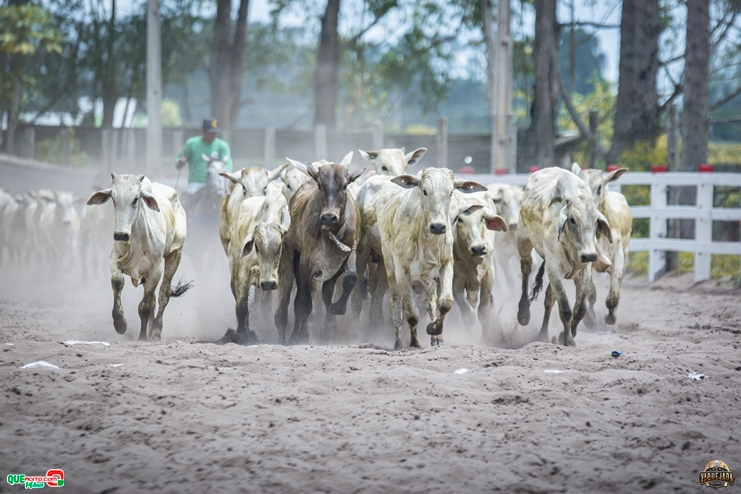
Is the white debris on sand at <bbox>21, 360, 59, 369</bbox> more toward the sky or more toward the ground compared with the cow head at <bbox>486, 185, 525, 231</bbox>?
more toward the ground

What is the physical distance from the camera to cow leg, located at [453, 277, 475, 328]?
29.4 feet

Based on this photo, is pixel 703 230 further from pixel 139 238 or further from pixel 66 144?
pixel 66 144

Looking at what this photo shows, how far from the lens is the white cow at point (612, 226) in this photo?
9.09 m

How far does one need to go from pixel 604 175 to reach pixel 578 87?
62298 millimetres

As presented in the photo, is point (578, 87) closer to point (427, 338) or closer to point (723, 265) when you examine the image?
point (723, 265)

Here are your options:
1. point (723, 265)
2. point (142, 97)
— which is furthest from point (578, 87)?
point (723, 265)

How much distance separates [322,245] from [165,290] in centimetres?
177

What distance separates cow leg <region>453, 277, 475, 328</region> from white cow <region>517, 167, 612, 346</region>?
719 mm

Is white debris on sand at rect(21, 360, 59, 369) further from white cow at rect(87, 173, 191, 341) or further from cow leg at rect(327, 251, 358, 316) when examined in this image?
cow leg at rect(327, 251, 358, 316)

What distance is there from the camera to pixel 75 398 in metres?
5.54

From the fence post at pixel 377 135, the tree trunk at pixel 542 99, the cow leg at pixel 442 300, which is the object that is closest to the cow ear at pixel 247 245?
the cow leg at pixel 442 300

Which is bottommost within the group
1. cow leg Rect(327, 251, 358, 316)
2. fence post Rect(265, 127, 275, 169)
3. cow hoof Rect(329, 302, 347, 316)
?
cow hoof Rect(329, 302, 347, 316)

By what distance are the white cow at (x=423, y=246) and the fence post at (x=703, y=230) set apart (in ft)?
19.6

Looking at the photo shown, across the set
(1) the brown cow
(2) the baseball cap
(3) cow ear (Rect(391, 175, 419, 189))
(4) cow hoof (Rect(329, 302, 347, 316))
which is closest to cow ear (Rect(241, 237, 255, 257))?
(1) the brown cow
